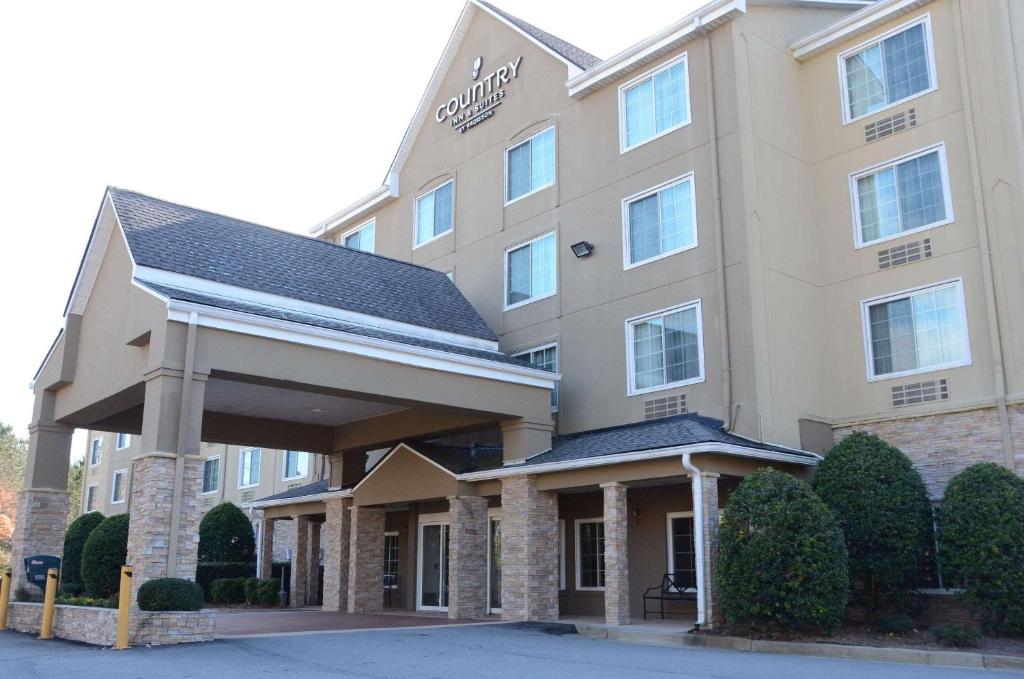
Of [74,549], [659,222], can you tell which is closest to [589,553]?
[659,222]

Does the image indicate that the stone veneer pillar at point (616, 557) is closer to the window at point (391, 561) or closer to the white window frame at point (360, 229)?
the window at point (391, 561)

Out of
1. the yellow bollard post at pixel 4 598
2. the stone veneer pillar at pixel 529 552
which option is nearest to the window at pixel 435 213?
the stone veneer pillar at pixel 529 552

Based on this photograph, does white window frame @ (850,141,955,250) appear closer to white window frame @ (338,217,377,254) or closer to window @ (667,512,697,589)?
window @ (667,512,697,589)

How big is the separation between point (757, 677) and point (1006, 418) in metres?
7.55

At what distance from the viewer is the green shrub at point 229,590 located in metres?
26.6

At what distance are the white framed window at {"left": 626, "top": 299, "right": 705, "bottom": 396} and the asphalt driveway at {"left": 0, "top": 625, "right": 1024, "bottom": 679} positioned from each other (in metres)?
5.70

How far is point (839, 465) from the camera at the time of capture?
15938mm

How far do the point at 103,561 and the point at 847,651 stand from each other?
66.2 ft

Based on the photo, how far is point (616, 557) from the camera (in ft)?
54.2

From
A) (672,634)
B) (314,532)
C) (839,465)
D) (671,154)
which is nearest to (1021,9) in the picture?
(671,154)

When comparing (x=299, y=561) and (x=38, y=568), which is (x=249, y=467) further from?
(x=38, y=568)

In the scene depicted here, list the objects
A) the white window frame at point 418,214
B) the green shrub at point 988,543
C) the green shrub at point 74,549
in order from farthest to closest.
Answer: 1. the green shrub at point 74,549
2. the white window frame at point 418,214
3. the green shrub at point 988,543

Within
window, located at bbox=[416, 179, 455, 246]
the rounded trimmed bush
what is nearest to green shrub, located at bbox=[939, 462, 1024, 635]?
the rounded trimmed bush

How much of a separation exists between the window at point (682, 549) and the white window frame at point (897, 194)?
20.5ft
